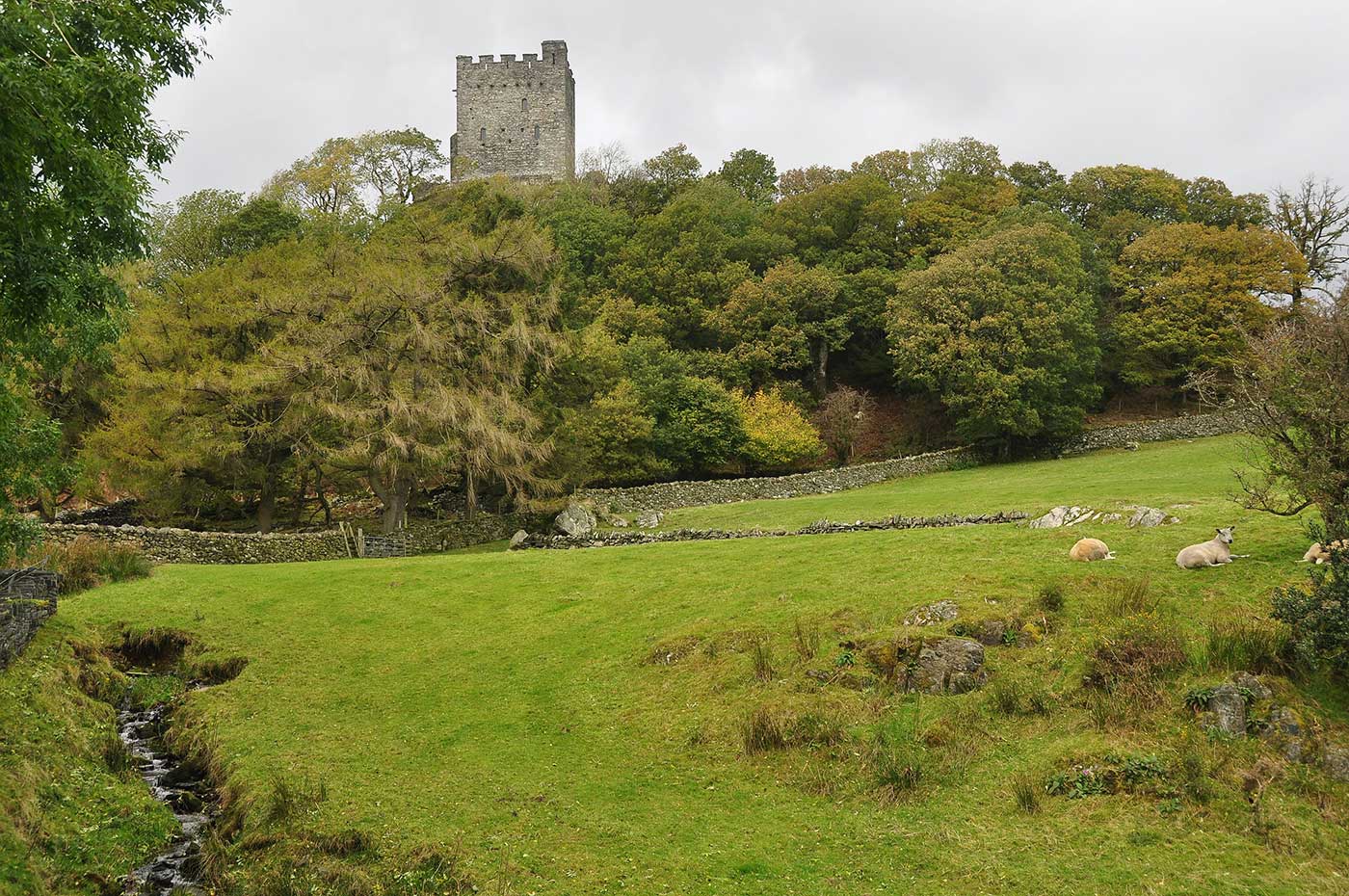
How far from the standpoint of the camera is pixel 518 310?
3156 cm

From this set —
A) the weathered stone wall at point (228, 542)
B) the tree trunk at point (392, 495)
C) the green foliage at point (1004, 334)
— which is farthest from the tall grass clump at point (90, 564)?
the green foliage at point (1004, 334)

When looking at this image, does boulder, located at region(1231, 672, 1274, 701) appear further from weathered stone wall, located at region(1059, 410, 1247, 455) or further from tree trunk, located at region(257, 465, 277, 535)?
weathered stone wall, located at region(1059, 410, 1247, 455)

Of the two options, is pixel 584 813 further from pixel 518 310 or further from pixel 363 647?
pixel 518 310

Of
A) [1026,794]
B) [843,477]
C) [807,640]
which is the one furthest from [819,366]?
[1026,794]

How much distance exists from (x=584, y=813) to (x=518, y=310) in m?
23.9

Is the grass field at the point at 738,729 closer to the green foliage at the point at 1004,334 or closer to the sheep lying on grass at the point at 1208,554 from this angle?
the sheep lying on grass at the point at 1208,554

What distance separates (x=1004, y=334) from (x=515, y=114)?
4581cm

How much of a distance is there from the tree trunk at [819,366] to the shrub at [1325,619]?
4293 cm

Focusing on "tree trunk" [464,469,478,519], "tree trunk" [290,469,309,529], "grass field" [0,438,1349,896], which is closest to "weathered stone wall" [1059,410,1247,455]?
"grass field" [0,438,1349,896]

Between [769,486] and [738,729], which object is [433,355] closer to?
[769,486]

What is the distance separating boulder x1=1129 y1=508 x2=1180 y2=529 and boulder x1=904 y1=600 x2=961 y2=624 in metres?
5.50

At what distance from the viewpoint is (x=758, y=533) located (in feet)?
84.3

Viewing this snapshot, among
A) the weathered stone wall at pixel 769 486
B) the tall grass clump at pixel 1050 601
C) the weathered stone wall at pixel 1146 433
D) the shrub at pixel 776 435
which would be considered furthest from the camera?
the weathered stone wall at pixel 1146 433

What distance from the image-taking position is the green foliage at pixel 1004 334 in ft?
145
